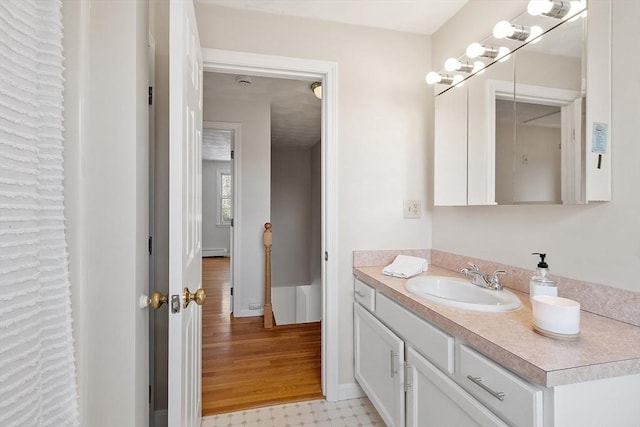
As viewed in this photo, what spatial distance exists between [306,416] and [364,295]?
769mm

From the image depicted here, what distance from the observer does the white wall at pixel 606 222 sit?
103 centimetres

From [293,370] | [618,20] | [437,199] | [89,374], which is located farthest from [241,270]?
[618,20]

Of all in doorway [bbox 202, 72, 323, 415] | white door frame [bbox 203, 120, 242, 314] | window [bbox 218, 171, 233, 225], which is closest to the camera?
doorway [bbox 202, 72, 323, 415]

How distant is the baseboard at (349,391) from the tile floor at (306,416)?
0.03m

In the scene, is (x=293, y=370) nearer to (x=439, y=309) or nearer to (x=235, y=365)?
(x=235, y=365)

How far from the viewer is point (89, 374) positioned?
2.85ft

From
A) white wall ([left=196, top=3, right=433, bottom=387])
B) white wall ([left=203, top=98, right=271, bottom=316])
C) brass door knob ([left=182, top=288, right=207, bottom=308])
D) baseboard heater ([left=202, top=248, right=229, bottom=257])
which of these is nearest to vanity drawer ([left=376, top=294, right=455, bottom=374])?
white wall ([left=196, top=3, right=433, bottom=387])

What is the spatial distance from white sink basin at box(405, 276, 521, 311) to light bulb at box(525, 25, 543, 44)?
3.52 feet

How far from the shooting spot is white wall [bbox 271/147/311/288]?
18.4ft

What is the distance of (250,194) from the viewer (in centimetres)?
343

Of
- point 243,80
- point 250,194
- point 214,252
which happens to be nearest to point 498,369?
point 243,80

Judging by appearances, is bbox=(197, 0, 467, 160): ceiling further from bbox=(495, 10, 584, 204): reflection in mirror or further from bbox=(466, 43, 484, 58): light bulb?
bbox=(495, 10, 584, 204): reflection in mirror

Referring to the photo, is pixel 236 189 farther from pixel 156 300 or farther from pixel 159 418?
pixel 156 300

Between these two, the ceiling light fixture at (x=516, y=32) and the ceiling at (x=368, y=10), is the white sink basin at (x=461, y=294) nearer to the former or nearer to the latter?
the ceiling light fixture at (x=516, y=32)
